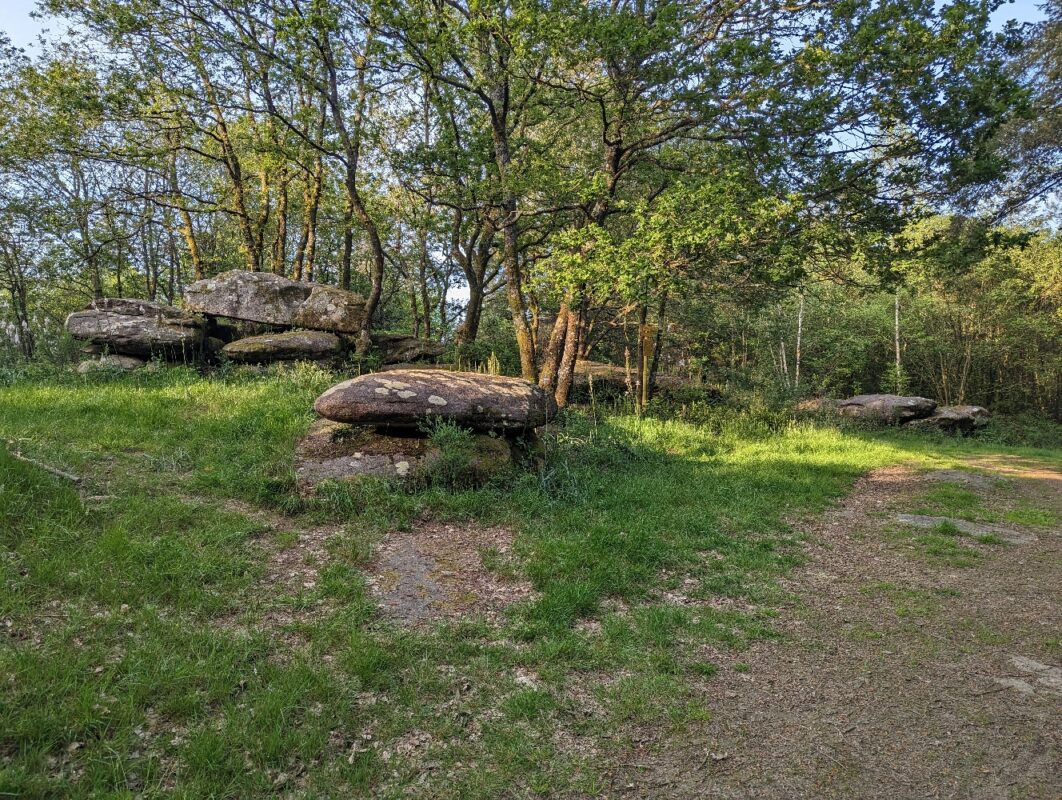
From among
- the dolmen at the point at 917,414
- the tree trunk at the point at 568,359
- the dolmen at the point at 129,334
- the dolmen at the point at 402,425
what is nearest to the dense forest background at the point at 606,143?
the tree trunk at the point at 568,359

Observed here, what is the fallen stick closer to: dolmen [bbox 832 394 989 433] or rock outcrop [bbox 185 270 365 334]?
rock outcrop [bbox 185 270 365 334]

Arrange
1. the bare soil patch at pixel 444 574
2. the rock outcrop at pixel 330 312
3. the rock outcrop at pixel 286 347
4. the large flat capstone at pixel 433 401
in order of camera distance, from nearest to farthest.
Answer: the bare soil patch at pixel 444 574, the large flat capstone at pixel 433 401, the rock outcrop at pixel 286 347, the rock outcrop at pixel 330 312

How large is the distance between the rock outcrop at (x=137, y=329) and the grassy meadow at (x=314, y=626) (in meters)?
3.56

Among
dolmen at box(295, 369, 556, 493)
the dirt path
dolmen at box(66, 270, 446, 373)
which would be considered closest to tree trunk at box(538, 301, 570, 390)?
dolmen at box(295, 369, 556, 493)

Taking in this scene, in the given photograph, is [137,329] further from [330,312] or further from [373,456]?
[373,456]

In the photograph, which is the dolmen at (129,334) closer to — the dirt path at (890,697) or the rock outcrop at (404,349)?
the rock outcrop at (404,349)

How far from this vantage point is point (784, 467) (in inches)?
364

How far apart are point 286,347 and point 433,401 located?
658 cm

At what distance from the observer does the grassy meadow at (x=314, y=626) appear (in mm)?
2541

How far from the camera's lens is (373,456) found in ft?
21.7

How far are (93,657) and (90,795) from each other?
3.47 ft

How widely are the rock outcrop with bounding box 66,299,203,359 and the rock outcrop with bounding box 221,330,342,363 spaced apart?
0.80 meters

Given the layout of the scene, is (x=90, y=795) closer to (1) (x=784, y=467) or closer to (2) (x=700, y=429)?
(1) (x=784, y=467)

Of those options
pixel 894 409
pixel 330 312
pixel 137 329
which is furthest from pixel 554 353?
pixel 894 409
